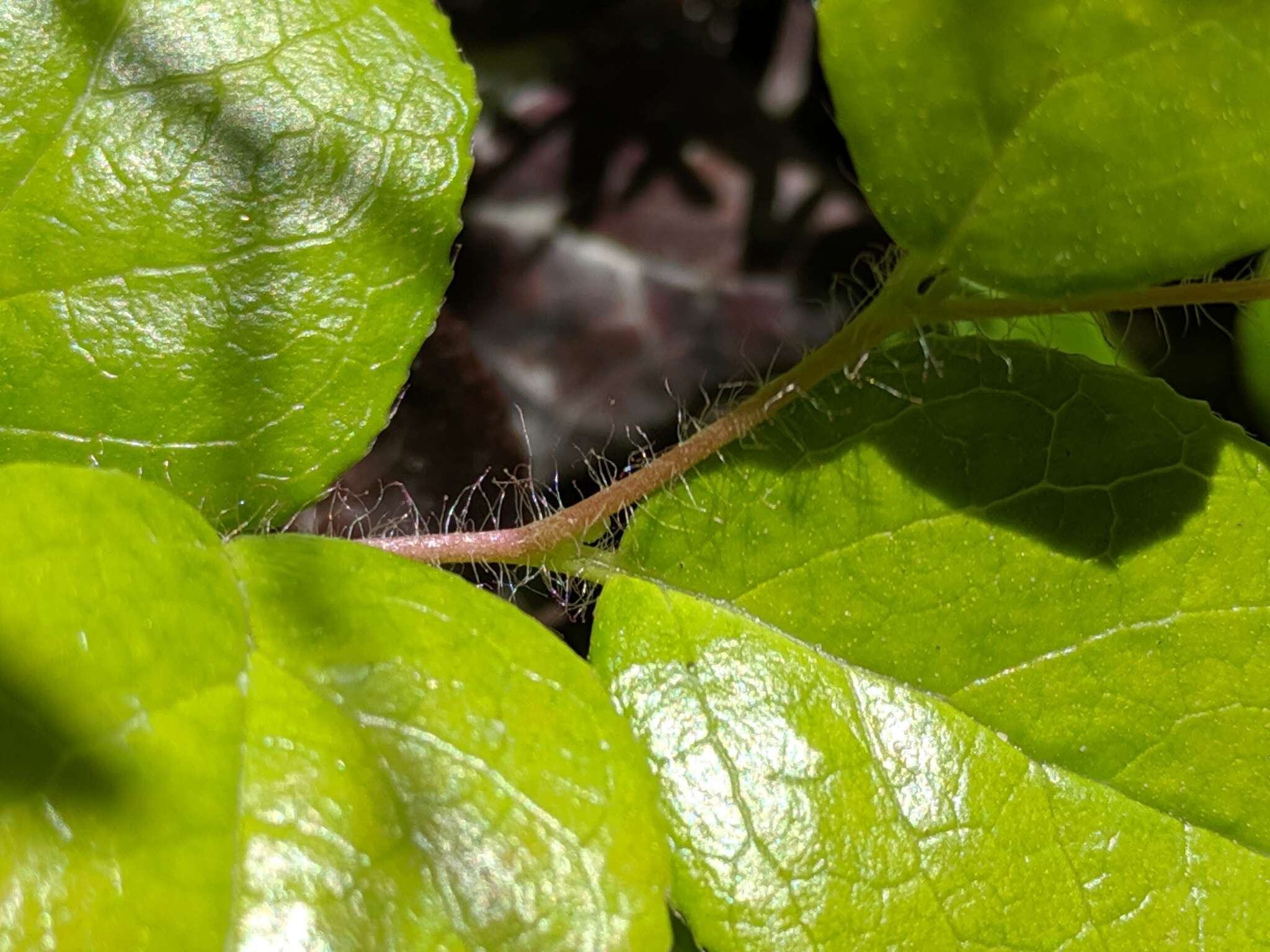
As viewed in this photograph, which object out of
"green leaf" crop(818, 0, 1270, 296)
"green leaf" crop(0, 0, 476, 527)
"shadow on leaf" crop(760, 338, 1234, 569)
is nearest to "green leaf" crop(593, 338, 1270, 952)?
"shadow on leaf" crop(760, 338, 1234, 569)

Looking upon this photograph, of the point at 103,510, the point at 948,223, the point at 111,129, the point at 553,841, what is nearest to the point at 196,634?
the point at 103,510

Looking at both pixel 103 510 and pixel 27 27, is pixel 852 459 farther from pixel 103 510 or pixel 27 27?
pixel 27 27

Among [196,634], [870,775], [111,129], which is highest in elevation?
[111,129]

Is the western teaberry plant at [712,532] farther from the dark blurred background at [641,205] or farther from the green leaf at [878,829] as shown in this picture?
the dark blurred background at [641,205]

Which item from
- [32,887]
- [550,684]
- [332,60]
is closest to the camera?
[32,887]

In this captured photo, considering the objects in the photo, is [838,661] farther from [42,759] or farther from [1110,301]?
[42,759]

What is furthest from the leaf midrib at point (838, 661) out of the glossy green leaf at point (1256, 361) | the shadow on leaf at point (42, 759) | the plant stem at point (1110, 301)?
the glossy green leaf at point (1256, 361)
